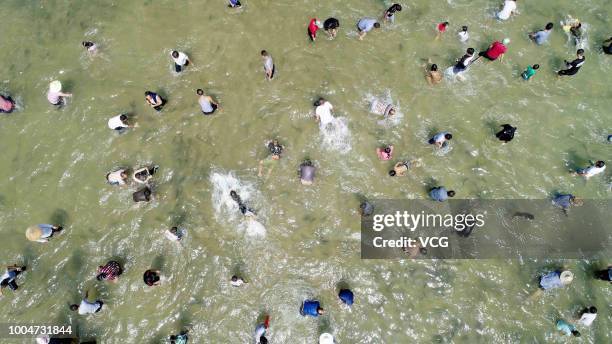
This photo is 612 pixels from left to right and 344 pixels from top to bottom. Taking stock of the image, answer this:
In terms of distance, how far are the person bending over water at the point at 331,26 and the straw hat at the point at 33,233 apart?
469 inches

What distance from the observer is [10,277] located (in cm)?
1195

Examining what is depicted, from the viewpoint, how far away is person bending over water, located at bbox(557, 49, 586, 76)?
42.0 feet

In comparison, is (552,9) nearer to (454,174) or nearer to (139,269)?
(454,174)

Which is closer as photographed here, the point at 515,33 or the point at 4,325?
the point at 4,325

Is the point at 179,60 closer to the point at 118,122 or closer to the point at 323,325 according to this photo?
the point at 118,122

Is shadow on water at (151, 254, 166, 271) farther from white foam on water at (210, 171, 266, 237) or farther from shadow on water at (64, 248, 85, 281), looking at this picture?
shadow on water at (64, 248, 85, 281)

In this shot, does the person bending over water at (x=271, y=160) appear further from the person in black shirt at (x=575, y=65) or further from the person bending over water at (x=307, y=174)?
the person in black shirt at (x=575, y=65)

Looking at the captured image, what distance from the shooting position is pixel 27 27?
15.0 meters

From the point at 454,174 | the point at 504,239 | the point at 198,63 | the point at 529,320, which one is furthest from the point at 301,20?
the point at 529,320

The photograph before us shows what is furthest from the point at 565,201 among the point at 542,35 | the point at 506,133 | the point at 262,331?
the point at 262,331

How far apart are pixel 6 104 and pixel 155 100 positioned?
5.80 metres

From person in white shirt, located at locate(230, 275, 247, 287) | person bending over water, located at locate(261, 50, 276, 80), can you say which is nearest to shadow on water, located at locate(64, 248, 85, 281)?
→ person in white shirt, located at locate(230, 275, 247, 287)

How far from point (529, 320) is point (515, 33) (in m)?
10.4

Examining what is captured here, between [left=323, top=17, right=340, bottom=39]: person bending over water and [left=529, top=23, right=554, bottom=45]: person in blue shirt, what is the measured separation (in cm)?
740
